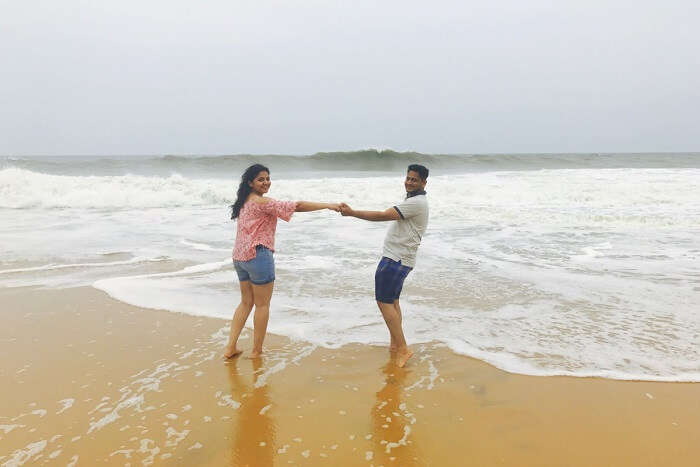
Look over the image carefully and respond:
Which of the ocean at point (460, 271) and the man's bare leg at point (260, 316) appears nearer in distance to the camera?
the man's bare leg at point (260, 316)

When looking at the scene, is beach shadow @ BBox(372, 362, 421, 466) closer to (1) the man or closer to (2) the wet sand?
(2) the wet sand

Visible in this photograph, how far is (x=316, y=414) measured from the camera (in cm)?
314

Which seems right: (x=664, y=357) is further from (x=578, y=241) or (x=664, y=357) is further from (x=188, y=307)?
(x=578, y=241)

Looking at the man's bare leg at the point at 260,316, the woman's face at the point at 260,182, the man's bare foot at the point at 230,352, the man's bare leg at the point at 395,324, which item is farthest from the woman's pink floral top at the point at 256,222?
the man's bare leg at the point at 395,324

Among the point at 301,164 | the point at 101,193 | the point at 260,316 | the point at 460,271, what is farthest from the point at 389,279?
the point at 301,164

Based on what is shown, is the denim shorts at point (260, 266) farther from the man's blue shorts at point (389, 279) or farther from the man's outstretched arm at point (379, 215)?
the man's blue shorts at point (389, 279)

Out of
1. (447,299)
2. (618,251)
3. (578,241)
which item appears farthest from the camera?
(578,241)

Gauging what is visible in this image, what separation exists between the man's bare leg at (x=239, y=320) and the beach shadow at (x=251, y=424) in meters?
0.22

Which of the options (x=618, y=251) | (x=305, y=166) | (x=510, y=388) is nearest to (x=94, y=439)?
(x=510, y=388)

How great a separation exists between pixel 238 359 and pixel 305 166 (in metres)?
38.5

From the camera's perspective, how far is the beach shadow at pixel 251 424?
2672 mm

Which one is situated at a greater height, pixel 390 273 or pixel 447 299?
pixel 390 273

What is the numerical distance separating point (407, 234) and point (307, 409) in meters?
1.62

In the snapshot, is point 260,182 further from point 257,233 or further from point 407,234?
point 407,234
